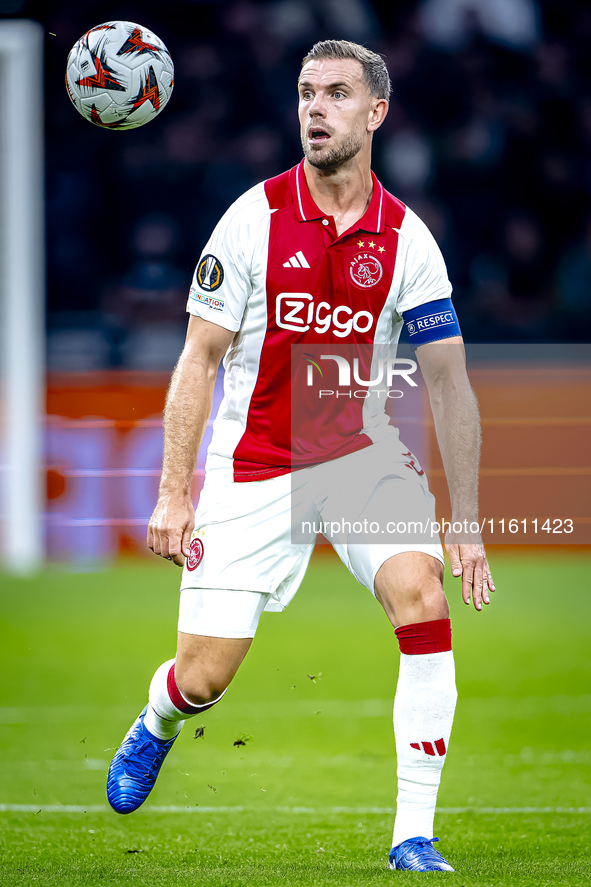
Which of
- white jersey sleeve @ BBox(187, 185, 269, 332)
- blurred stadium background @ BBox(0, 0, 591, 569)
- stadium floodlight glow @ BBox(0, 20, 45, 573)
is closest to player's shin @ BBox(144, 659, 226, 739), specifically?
white jersey sleeve @ BBox(187, 185, 269, 332)

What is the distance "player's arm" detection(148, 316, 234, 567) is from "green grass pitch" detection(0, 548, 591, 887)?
91 cm

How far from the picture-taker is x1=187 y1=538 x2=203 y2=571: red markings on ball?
12.9 ft

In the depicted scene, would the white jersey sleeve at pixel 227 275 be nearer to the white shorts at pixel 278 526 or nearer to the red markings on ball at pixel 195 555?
the white shorts at pixel 278 526

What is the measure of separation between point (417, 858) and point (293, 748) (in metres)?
2.05

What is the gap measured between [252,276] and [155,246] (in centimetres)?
915

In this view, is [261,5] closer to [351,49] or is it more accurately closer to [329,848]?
[351,49]

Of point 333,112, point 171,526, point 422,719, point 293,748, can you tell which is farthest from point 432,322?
point 293,748

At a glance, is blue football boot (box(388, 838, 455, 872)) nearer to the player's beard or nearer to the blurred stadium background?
the player's beard

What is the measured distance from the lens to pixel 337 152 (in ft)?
12.8

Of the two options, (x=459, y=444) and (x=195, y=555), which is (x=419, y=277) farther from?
(x=195, y=555)

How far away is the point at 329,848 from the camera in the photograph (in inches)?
156

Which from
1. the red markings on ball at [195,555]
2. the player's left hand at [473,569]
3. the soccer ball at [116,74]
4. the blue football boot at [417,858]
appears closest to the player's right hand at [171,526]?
the red markings on ball at [195,555]

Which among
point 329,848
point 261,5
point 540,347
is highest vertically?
point 261,5

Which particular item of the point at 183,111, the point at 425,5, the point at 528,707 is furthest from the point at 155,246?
the point at 528,707
